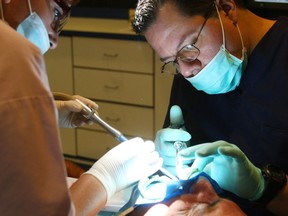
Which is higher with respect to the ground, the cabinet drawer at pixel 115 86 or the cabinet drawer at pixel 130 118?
the cabinet drawer at pixel 115 86

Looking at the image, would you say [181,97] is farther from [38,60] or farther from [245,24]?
[38,60]

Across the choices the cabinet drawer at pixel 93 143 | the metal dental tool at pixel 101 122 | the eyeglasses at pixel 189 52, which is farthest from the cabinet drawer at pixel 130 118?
the eyeglasses at pixel 189 52

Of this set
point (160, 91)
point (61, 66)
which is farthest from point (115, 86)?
point (61, 66)

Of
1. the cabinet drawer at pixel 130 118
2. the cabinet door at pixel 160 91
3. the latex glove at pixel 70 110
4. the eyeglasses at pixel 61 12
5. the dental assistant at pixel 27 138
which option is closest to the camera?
the dental assistant at pixel 27 138

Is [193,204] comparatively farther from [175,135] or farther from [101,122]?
[101,122]

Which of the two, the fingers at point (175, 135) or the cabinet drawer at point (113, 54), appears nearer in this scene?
the fingers at point (175, 135)

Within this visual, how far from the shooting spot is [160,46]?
4.93 ft

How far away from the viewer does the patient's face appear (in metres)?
1.35

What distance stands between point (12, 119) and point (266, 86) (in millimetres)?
968

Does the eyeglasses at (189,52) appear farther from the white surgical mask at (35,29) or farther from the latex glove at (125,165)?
the white surgical mask at (35,29)

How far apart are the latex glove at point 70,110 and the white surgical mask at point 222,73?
0.45 m

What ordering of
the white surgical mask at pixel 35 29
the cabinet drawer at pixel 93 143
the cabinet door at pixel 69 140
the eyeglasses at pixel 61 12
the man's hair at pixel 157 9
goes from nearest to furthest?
1. the white surgical mask at pixel 35 29
2. the eyeglasses at pixel 61 12
3. the man's hair at pixel 157 9
4. the cabinet drawer at pixel 93 143
5. the cabinet door at pixel 69 140

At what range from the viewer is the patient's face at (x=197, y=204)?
135 centimetres

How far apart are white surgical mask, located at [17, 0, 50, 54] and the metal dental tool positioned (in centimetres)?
29
